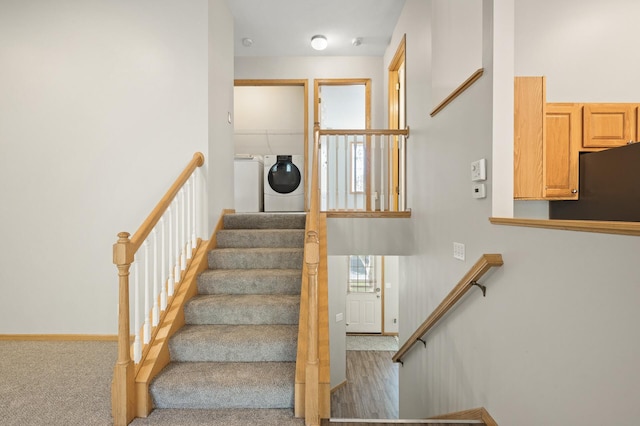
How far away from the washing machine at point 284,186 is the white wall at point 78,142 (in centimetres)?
218

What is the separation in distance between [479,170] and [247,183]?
3.61 m

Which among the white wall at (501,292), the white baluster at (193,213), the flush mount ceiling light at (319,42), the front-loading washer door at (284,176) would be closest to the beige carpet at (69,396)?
the white baluster at (193,213)

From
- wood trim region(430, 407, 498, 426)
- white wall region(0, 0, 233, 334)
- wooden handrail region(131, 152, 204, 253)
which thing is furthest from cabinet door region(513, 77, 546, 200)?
white wall region(0, 0, 233, 334)

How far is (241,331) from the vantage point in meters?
2.37

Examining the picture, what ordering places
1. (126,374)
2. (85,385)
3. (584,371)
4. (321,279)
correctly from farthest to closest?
(321,279)
(85,385)
(126,374)
(584,371)

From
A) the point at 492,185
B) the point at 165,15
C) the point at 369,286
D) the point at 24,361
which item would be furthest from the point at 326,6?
the point at 369,286

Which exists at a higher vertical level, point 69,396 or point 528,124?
point 528,124

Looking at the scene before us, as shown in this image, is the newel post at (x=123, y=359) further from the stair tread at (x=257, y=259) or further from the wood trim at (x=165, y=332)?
the stair tread at (x=257, y=259)

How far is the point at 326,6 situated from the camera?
3926 mm

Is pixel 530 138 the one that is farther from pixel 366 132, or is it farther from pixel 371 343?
pixel 371 343

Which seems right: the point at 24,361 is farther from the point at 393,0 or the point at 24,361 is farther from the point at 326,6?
the point at 393,0

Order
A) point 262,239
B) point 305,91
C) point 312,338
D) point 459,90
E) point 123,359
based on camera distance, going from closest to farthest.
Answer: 1. point 312,338
2. point 123,359
3. point 459,90
4. point 262,239
5. point 305,91

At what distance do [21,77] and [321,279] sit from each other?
10.6 ft

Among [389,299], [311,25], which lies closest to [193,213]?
[311,25]
